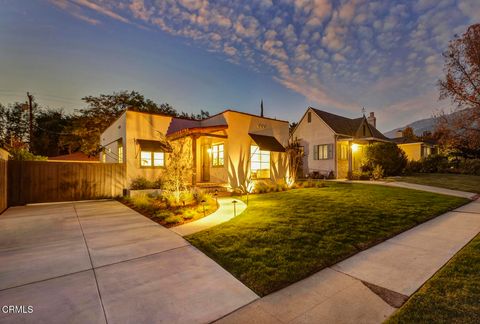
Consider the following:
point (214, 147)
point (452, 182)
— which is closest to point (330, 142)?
point (452, 182)

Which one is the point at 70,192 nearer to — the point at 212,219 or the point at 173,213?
the point at 173,213

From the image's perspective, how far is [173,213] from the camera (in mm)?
7492

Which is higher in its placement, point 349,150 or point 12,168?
point 349,150

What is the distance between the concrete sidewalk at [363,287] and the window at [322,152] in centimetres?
1557

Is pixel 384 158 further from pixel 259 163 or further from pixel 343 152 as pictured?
pixel 259 163

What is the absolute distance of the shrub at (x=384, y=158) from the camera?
1816 cm

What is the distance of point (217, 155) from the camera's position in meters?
13.4

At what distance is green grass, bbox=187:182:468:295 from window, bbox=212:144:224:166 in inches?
215

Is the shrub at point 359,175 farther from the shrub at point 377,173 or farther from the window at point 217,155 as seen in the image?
the window at point 217,155

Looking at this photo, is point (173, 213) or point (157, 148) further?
point (157, 148)

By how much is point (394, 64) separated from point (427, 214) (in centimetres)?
1154

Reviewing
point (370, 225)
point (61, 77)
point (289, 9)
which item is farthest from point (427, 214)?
point (61, 77)

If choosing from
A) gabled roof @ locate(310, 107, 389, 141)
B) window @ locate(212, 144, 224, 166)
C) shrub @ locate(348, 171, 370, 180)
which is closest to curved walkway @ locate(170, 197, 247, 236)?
window @ locate(212, 144, 224, 166)

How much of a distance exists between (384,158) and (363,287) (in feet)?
60.9
